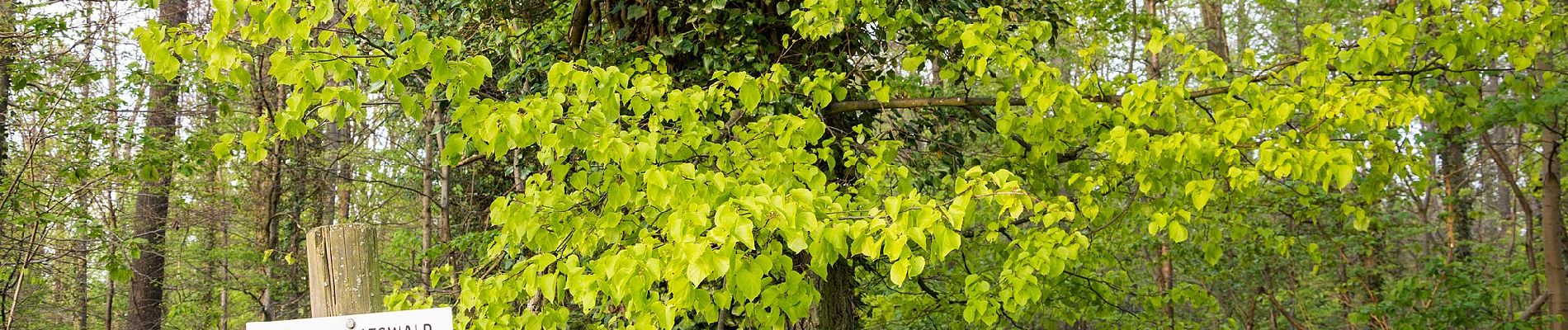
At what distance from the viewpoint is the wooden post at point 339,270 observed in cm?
262

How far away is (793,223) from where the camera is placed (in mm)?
2285

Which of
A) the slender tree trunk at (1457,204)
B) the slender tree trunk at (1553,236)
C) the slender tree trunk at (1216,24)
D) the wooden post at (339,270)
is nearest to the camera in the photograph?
the wooden post at (339,270)

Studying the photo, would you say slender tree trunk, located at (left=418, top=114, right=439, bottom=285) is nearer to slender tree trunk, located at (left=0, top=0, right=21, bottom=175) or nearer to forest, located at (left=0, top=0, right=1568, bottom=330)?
forest, located at (left=0, top=0, right=1568, bottom=330)

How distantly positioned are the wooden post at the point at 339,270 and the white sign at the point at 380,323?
0.44 feet

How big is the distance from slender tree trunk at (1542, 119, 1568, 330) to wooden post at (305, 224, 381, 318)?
19.5 ft

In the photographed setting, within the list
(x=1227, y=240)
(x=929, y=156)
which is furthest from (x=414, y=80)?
(x=1227, y=240)

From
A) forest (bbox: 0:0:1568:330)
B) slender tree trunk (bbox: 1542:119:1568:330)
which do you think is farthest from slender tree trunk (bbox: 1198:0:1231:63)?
slender tree trunk (bbox: 1542:119:1568:330)

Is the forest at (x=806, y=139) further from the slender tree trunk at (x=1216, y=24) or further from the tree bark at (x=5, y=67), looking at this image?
the slender tree trunk at (x=1216, y=24)

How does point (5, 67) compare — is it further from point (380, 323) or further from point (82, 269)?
point (380, 323)

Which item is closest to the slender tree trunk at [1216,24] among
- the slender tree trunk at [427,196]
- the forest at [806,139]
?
the forest at [806,139]

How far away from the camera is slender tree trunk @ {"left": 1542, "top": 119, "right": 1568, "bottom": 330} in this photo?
232 inches

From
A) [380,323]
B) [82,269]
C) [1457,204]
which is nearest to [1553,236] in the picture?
[1457,204]

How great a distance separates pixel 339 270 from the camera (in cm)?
262

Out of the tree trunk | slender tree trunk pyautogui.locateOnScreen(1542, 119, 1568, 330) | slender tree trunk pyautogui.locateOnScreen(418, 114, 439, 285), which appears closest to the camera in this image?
slender tree trunk pyautogui.locateOnScreen(1542, 119, 1568, 330)
